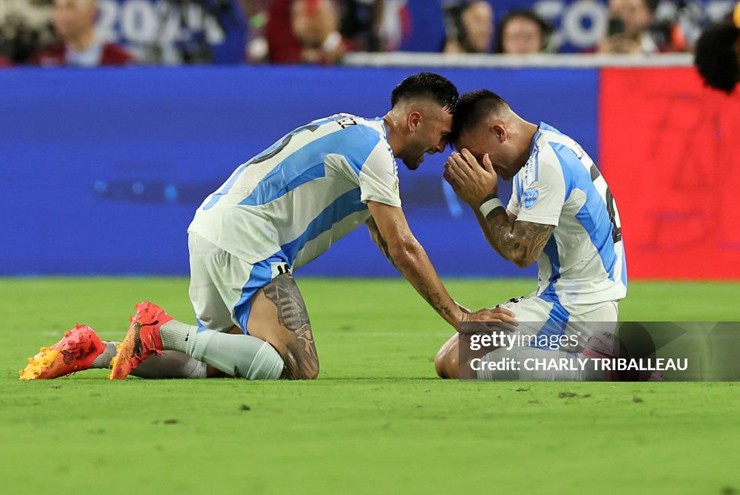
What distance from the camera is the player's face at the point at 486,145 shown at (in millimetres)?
7074

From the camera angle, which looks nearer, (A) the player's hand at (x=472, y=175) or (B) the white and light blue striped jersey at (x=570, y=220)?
(B) the white and light blue striped jersey at (x=570, y=220)

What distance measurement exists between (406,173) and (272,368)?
19.4 ft

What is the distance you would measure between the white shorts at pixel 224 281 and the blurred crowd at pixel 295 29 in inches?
247

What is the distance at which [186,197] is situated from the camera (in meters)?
12.9

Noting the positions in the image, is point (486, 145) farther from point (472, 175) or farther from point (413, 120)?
point (413, 120)

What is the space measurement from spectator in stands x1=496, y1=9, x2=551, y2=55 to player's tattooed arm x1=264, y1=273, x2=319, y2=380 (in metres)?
7.19

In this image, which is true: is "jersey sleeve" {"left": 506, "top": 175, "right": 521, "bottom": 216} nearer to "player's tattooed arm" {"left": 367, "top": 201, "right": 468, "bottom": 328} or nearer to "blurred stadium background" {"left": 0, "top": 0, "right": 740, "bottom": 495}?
"player's tattooed arm" {"left": 367, "top": 201, "right": 468, "bottom": 328}

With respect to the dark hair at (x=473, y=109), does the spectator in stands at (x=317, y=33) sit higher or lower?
lower

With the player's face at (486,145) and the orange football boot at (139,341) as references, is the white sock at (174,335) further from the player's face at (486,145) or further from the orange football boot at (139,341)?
the player's face at (486,145)

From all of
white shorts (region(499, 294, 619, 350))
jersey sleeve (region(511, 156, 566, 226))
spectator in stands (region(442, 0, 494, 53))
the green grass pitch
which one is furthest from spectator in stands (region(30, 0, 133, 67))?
jersey sleeve (region(511, 156, 566, 226))

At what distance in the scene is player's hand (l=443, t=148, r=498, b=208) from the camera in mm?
6961

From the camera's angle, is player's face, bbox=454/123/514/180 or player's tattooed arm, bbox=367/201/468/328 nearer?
player's tattooed arm, bbox=367/201/468/328

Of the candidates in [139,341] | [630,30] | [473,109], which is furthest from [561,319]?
[630,30]

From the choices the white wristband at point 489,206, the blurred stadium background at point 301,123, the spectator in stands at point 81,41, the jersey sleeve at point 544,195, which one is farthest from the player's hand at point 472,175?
the spectator in stands at point 81,41
